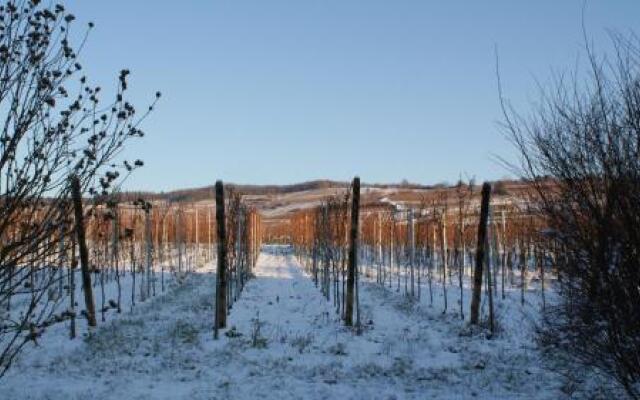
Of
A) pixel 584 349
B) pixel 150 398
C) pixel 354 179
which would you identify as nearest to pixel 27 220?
pixel 150 398

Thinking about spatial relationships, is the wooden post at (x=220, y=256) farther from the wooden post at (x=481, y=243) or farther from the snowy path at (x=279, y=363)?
the wooden post at (x=481, y=243)

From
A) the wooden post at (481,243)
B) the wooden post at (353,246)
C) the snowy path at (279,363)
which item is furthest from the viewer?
the wooden post at (353,246)

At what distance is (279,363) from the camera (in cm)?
961

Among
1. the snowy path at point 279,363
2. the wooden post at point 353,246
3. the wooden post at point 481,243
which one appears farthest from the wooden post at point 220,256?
the wooden post at point 481,243

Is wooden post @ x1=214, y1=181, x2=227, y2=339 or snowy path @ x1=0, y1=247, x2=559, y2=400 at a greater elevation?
wooden post @ x1=214, y1=181, x2=227, y2=339

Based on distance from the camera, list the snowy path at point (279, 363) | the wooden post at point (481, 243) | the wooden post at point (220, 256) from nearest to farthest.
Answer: the snowy path at point (279, 363), the wooden post at point (220, 256), the wooden post at point (481, 243)

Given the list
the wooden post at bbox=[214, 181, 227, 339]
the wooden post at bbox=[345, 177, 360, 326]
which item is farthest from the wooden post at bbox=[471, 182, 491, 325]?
the wooden post at bbox=[214, 181, 227, 339]

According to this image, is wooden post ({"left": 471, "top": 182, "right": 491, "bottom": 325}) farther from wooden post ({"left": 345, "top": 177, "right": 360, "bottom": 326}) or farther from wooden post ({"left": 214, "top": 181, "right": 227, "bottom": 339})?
wooden post ({"left": 214, "top": 181, "right": 227, "bottom": 339})

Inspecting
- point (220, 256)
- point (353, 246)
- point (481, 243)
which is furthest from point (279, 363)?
point (481, 243)

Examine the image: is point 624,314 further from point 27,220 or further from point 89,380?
point 89,380

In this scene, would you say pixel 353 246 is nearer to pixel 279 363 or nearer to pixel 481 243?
pixel 481 243

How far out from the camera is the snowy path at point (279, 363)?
26.4ft

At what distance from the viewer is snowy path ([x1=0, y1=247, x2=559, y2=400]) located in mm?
8047

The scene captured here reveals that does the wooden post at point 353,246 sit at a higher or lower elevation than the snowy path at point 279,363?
higher
